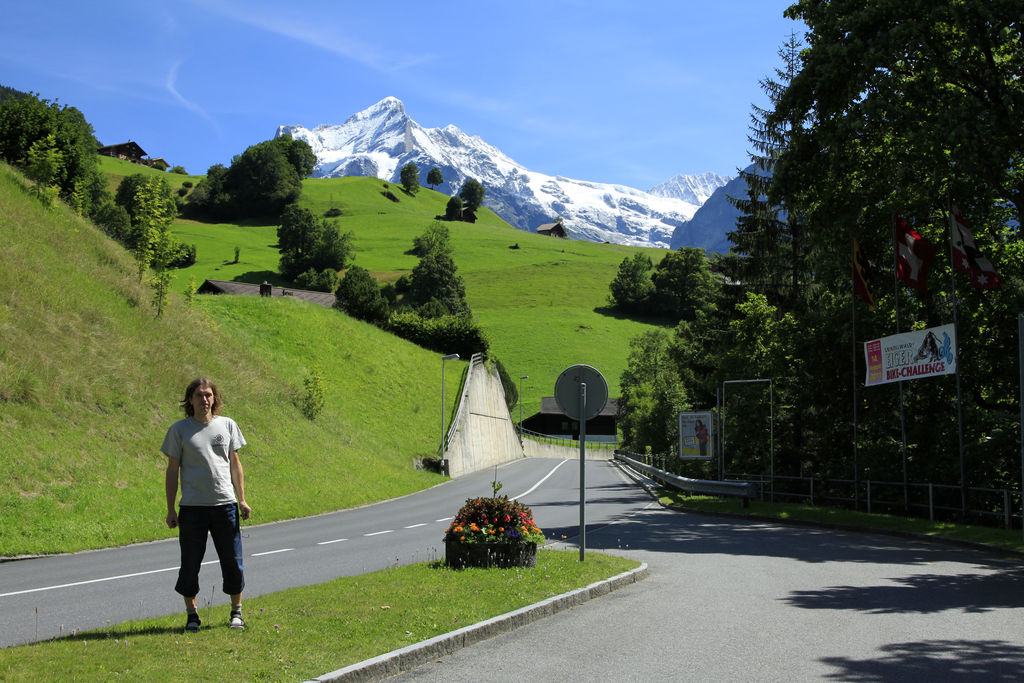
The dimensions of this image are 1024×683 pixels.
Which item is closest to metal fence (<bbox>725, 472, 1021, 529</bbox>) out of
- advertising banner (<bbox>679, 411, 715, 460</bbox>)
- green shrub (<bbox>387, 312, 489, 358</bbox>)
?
advertising banner (<bbox>679, 411, 715, 460</bbox>)

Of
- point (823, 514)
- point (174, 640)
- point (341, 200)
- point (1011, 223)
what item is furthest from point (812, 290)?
point (341, 200)

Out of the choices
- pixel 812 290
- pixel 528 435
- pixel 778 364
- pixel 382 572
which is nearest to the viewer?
pixel 382 572

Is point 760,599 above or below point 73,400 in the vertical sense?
below

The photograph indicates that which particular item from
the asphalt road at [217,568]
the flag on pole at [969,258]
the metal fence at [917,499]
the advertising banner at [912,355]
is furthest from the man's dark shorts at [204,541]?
the flag on pole at [969,258]

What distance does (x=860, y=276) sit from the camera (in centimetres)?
2136

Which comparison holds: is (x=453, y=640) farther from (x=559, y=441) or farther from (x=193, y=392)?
(x=559, y=441)

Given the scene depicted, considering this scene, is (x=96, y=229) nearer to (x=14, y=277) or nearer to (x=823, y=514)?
(x=14, y=277)

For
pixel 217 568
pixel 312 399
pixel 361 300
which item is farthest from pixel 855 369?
pixel 361 300

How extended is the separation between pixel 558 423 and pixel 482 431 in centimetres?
5112

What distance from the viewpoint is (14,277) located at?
23578mm

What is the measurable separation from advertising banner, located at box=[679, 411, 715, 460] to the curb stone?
17.5 meters

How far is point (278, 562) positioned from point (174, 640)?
665 centimetres

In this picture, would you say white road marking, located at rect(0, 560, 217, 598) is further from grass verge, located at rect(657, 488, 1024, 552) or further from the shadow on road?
grass verge, located at rect(657, 488, 1024, 552)

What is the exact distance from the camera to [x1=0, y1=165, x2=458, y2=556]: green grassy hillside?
53.7ft
